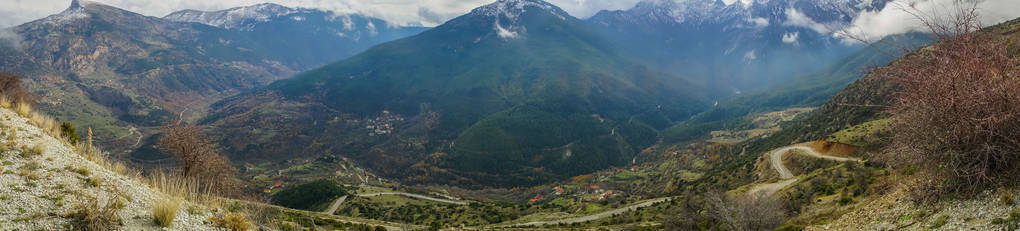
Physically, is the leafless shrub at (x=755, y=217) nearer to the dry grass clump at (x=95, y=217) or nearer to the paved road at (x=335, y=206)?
the dry grass clump at (x=95, y=217)

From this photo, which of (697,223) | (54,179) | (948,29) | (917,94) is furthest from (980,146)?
(697,223)

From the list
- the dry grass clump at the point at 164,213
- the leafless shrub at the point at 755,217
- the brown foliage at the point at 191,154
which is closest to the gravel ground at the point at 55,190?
the dry grass clump at the point at 164,213

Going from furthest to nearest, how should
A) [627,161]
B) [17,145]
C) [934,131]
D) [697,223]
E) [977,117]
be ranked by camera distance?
[627,161] < [697,223] < [17,145] < [934,131] < [977,117]

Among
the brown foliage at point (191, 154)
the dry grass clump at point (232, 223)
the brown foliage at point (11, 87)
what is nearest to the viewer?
the dry grass clump at point (232, 223)

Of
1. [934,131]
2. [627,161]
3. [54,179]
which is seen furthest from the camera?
[627,161]

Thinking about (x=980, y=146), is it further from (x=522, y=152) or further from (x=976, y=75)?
(x=522, y=152)
